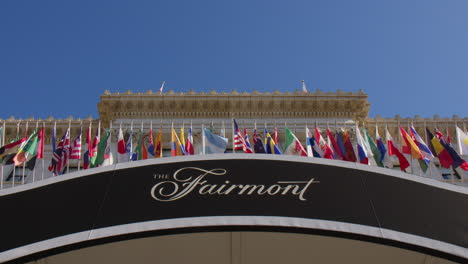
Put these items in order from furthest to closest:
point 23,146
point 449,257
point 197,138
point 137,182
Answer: point 197,138
point 23,146
point 137,182
point 449,257

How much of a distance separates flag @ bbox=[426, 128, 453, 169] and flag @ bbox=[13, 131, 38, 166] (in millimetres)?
17454

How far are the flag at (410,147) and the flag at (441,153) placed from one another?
0.90 m

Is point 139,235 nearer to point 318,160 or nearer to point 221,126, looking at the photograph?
point 318,160

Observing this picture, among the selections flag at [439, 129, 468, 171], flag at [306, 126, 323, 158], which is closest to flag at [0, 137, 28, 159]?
flag at [306, 126, 323, 158]

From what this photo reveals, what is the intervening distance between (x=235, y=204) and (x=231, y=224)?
0.46 metres

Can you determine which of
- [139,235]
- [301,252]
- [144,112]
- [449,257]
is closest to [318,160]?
[301,252]

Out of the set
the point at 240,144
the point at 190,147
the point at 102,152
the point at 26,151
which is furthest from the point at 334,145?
the point at 26,151

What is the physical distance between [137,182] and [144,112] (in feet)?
61.1

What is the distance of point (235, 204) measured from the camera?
862 centimetres

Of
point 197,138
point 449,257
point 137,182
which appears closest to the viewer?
point 449,257

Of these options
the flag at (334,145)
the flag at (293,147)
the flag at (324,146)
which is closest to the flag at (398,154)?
the flag at (334,145)

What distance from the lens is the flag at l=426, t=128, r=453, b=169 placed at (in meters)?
22.6

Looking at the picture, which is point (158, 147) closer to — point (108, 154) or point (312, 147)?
point (108, 154)

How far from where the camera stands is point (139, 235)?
806 centimetres
